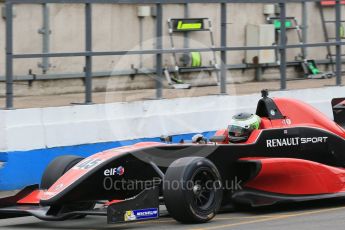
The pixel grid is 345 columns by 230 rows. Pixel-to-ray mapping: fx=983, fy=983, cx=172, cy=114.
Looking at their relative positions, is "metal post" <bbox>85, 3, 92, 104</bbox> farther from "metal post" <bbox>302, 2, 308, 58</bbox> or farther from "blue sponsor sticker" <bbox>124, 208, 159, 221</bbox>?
"metal post" <bbox>302, 2, 308, 58</bbox>

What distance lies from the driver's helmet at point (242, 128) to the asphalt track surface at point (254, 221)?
2.71ft

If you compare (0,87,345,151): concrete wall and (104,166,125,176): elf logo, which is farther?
(0,87,345,151): concrete wall

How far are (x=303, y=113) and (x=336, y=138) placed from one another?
0.50 metres

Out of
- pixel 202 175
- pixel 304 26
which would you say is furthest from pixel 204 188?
pixel 304 26

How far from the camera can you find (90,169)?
32.8 ft

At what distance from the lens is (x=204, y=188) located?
10273mm

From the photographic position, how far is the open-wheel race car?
32.4 feet

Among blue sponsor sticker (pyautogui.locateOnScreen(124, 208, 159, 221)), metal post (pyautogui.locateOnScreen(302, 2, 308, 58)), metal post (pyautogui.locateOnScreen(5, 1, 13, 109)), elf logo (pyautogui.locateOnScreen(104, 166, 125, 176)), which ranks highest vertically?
metal post (pyautogui.locateOnScreen(302, 2, 308, 58))

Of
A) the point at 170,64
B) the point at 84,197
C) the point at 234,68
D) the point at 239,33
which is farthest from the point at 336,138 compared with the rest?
the point at 239,33

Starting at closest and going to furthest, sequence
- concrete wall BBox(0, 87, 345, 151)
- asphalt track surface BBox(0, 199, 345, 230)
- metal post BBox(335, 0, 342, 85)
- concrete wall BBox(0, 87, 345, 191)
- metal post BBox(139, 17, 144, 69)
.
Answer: asphalt track surface BBox(0, 199, 345, 230) → concrete wall BBox(0, 87, 345, 191) → concrete wall BBox(0, 87, 345, 151) → metal post BBox(139, 17, 144, 69) → metal post BBox(335, 0, 342, 85)

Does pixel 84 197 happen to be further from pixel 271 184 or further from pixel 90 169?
pixel 271 184

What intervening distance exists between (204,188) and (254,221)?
0.65 m

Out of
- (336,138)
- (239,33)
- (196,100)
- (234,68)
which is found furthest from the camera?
(239,33)

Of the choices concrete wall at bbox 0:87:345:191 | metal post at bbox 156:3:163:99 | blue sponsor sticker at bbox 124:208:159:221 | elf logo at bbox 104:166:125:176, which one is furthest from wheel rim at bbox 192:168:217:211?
metal post at bbox 156:3:163:99
